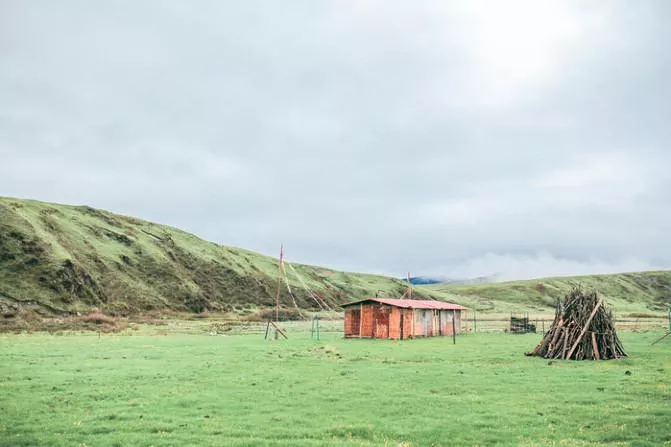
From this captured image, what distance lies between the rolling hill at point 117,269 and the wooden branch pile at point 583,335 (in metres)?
40.9

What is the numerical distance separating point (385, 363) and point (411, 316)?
1043 inches

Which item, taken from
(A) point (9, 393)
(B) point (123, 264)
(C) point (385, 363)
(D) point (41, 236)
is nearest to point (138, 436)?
(A) point (9, 393)

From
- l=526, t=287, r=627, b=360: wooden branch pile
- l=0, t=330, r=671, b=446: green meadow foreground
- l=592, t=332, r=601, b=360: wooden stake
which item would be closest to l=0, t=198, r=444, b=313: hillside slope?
l=0, t=330, r=671, b=446: green meadow foreground

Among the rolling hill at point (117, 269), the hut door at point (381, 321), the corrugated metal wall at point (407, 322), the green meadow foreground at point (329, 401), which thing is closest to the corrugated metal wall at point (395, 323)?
the hut door at point (381, 321)

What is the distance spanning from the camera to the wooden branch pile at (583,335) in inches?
1511

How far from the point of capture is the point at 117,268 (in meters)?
119

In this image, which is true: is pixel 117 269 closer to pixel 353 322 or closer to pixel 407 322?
pixel 353 322

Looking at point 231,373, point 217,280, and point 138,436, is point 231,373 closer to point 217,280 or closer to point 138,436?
point 138,436

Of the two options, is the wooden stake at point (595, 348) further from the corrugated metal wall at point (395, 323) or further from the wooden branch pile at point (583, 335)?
the corrugated metal wall at point (395, 323)

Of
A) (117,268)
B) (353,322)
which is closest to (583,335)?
(353,322)

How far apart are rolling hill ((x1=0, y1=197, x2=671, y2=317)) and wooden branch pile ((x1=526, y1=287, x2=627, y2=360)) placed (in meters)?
40.9

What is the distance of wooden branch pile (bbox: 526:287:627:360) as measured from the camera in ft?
126

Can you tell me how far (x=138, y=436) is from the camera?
52.5 feet

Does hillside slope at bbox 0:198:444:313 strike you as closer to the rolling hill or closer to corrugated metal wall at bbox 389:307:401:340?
the rolling hill
